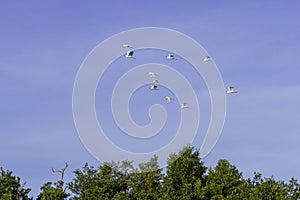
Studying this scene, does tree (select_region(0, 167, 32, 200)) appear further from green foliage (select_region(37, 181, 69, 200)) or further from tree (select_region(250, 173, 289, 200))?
tree (select_region(250, 173, 289, 200))

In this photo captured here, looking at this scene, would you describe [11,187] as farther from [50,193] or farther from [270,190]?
[270,190]

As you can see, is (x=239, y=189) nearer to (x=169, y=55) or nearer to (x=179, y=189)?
(x=179, y=189)

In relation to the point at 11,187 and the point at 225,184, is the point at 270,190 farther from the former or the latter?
the point at 11,187

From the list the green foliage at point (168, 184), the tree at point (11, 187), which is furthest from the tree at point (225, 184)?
the tree at point (11, 187)

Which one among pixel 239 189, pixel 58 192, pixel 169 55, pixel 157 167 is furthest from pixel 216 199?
pixel 169 55

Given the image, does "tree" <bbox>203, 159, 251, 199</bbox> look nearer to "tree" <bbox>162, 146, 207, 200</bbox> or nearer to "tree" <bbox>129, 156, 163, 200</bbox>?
"tree" <bbox>162, 146, 207, 200</bbox>

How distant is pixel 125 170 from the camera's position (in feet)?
181

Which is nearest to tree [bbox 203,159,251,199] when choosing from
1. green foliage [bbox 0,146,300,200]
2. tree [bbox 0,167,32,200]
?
green foliage [bbox 0,146,300,200]

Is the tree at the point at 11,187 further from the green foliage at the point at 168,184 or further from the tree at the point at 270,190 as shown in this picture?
the tree at the point at 270,190

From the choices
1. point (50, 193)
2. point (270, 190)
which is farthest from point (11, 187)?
point (270, 190)

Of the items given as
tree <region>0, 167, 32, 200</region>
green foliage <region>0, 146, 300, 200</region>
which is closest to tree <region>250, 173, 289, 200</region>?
green foliage <region>0, 146, 300, 200</region>

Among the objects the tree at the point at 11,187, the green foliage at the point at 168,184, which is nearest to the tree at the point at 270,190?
the green foliage at the point at 168,184

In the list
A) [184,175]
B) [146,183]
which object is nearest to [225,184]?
[184,175]

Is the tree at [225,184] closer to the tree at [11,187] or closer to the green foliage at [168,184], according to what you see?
the green foliage at [168,184]
